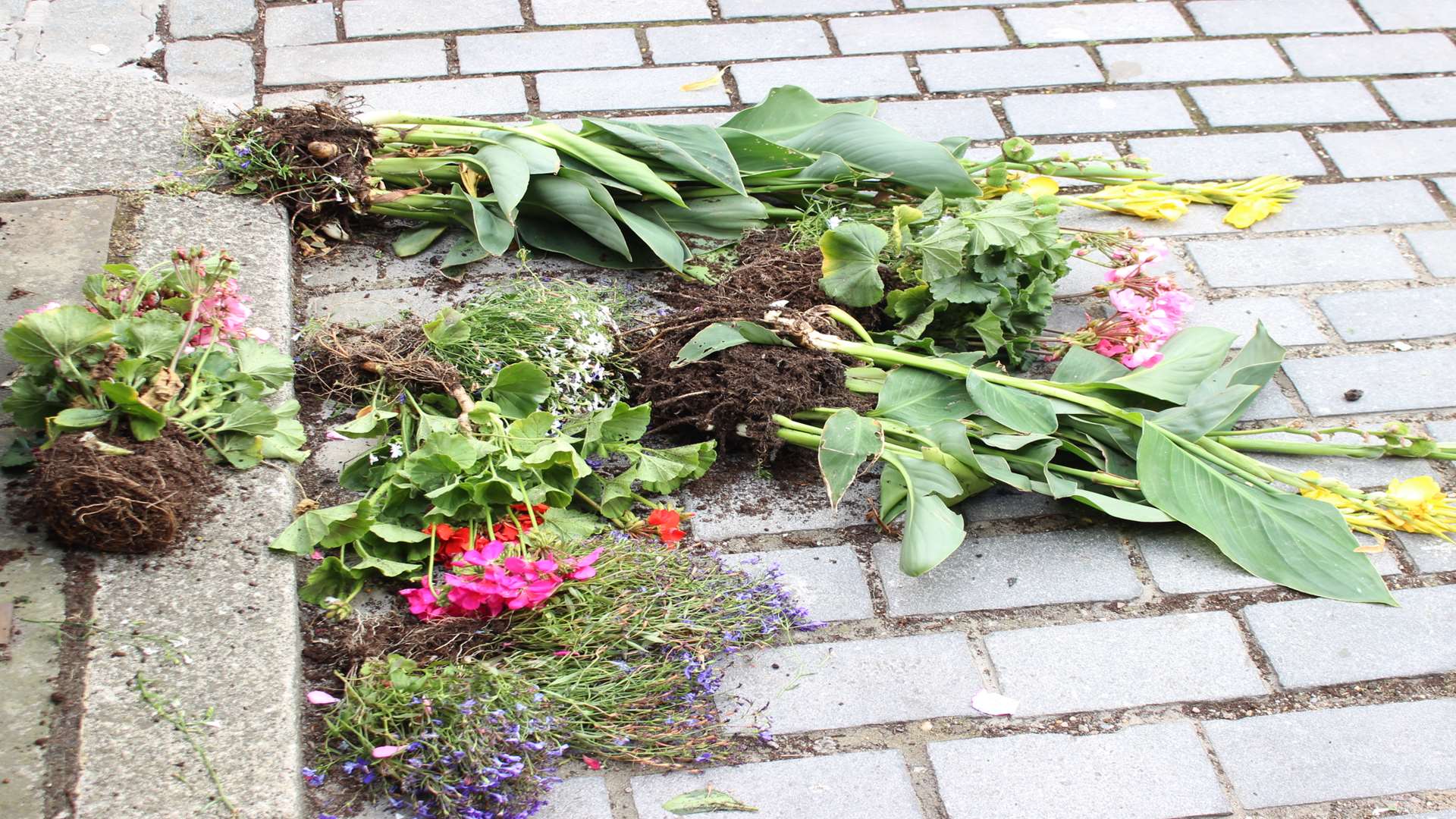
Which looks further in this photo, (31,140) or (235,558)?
(31,140)

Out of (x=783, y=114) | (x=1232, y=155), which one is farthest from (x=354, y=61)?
(x=1232, y=155)

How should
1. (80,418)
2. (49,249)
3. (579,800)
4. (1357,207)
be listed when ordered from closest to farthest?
(579,800)
(80,418)
(49,249)
(1357,207)

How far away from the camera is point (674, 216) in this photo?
2.57 m

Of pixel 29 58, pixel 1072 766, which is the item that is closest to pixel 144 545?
pixel 1072 766

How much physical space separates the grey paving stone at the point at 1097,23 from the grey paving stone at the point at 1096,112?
274 millimetres

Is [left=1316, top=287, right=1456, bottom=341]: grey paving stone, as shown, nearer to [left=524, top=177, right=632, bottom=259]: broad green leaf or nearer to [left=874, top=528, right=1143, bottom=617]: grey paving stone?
[left=874, top=528, right=1143, bottom=617]: grey paving stone

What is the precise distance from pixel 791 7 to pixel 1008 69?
0.60 meters

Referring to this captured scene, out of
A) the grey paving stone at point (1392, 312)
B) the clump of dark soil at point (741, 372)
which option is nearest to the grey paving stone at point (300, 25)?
the clump of dark soil at point (741, 372)

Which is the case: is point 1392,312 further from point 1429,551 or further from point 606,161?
point 606,161

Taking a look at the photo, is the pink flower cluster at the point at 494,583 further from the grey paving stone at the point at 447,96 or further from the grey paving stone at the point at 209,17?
the grey paving stone at the point at 209,17

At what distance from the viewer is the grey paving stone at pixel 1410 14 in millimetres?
3469

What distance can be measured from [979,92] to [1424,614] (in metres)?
1.62

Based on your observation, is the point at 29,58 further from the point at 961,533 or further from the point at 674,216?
the point at 961,533

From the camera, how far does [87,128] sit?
2553mm
